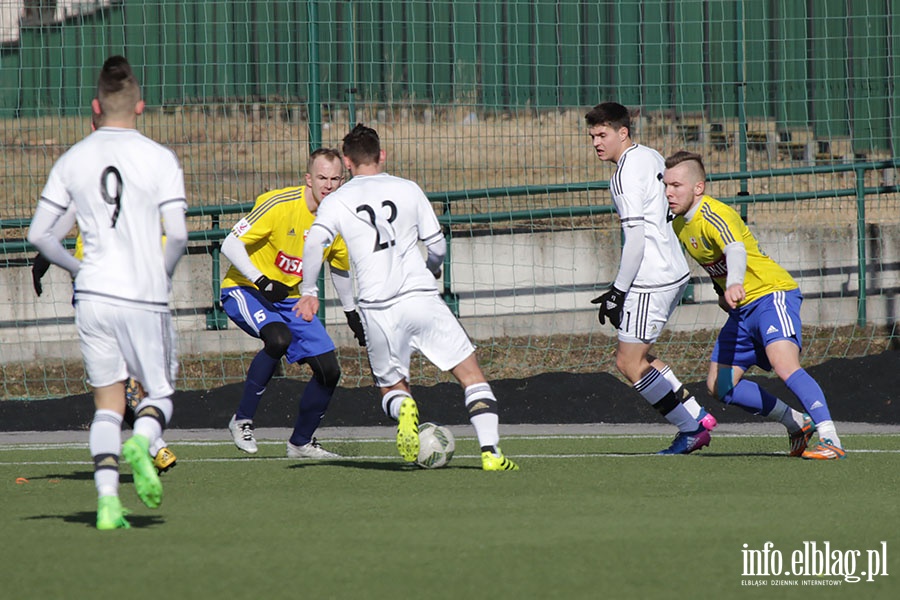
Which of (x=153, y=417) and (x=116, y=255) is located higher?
(x=116, y=255)

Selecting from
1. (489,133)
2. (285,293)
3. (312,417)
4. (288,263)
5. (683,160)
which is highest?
(489,133)

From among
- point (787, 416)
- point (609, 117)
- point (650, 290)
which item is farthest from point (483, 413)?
point (609, 117)

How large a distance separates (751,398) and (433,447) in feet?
6.52

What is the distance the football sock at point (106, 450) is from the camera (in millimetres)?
5445

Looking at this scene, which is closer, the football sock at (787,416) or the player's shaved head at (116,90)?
the player's shaved head at (116,90)

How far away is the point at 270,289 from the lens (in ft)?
28.9

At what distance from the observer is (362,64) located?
13930mm

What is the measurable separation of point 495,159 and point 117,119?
8.79 m

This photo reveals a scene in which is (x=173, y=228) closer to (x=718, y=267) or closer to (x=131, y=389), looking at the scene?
(x=131, y=389)

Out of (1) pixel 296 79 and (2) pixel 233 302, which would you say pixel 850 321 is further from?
(2) pixel 233 302

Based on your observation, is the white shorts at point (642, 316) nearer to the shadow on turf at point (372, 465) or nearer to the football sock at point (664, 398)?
the football sock at point (664, 398)

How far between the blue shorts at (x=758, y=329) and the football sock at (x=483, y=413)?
5.19 ft

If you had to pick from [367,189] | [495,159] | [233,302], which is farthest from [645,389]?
[495,159]

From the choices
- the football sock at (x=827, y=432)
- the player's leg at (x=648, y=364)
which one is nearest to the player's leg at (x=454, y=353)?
the player's leg at (x=648, y=364)
